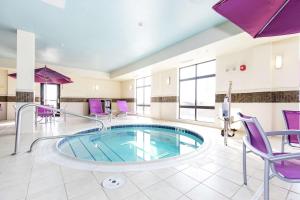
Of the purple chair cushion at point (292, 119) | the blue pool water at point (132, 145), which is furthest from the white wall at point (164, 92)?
the purple chair cushion at point (292, 119)

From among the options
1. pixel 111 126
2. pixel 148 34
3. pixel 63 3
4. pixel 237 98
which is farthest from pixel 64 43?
pixel 237 98

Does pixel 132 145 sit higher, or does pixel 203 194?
pixel 203 194

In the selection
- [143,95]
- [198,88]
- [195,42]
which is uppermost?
[195,42]

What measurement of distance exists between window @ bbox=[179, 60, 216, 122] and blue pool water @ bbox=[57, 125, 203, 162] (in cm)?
146

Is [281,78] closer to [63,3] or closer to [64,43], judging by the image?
[63,3]

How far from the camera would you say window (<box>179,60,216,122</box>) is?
18.7ft

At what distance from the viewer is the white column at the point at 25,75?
3.89 meters

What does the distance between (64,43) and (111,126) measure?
10.3 feet

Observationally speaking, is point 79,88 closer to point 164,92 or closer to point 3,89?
point 3,89

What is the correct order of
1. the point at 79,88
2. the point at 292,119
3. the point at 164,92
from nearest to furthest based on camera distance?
the point at 292,119, the point at 164,92, the point at 79,88

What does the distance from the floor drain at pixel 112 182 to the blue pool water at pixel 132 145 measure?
1.14 m

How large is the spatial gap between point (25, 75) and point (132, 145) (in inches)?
132

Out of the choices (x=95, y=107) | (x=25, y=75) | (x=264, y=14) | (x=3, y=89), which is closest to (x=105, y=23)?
(x=25, y=75)

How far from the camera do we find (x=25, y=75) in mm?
3953
